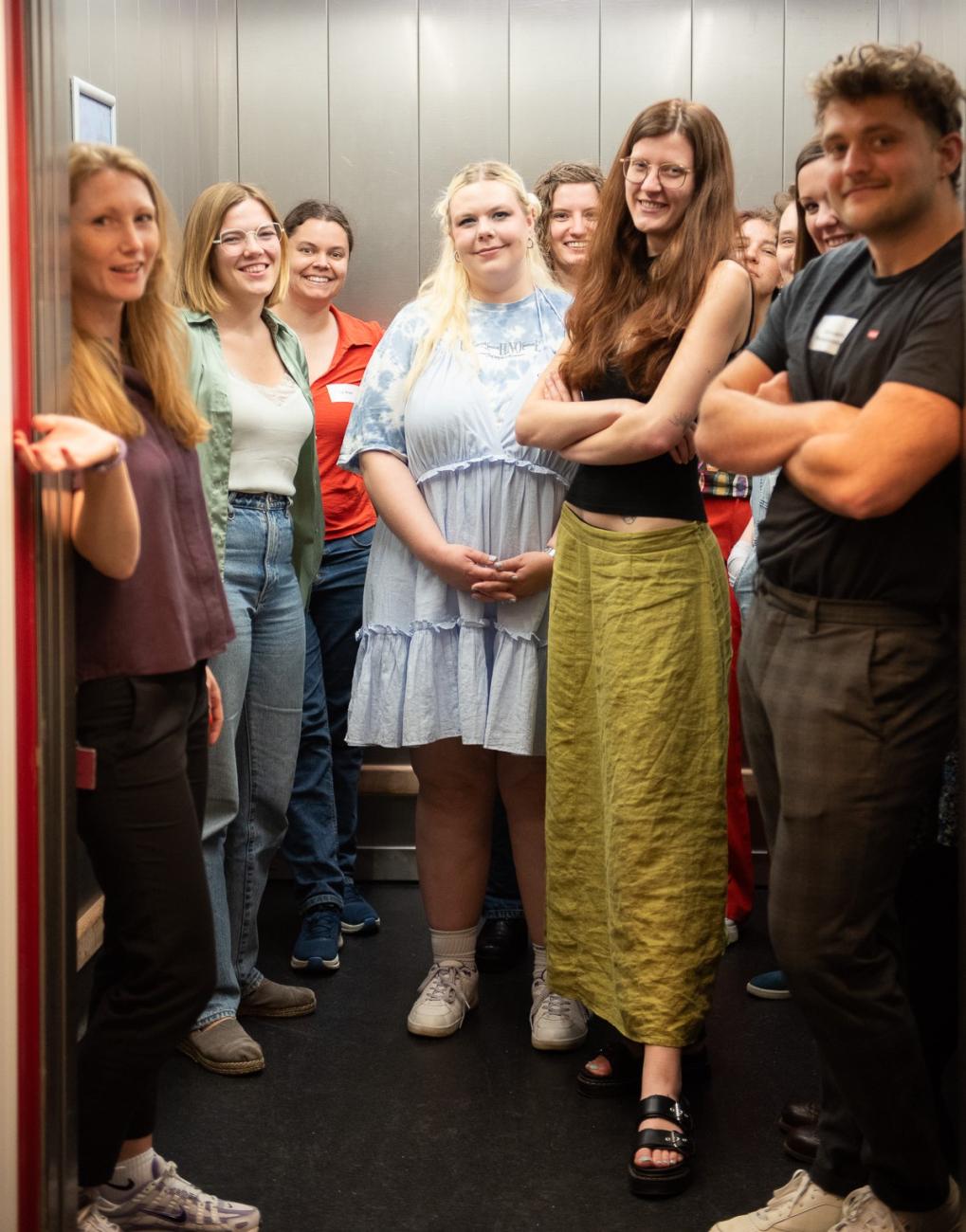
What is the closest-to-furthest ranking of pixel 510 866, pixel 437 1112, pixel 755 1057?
pixel 437 1112 < pixel 755 1057 < pixel 510 866

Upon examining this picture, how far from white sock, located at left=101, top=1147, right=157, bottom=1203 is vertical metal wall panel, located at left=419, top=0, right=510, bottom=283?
2.73 metres

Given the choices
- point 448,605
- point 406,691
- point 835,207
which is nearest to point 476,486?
point 448,605

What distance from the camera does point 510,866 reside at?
343cm

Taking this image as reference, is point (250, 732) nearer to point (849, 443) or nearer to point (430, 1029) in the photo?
point (430, 1029)

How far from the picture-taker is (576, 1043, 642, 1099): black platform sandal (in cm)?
257

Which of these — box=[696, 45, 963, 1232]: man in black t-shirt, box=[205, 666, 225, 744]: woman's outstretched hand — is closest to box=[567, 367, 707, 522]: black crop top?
box=[696, 45, 963, 1232]: man in black t-shirt

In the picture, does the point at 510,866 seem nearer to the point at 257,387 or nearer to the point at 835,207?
the point at 257,387

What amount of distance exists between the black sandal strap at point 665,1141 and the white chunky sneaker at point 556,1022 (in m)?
0.48

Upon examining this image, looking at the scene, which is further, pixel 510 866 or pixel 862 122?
pixel 510 866

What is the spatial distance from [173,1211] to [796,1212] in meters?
0.88

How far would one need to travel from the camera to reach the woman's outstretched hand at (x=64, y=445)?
1681 mm

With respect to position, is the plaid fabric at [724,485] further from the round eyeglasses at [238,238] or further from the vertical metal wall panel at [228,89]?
the vertical metal wall panel at [228,89]

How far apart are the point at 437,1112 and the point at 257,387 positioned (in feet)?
4.32

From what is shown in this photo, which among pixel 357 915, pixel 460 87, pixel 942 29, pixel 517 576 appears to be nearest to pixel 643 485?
pixel 517 576
